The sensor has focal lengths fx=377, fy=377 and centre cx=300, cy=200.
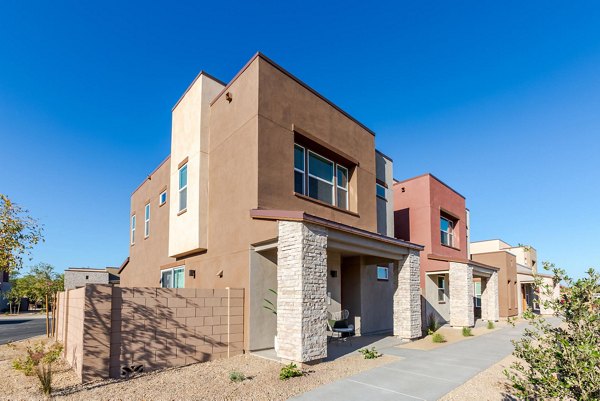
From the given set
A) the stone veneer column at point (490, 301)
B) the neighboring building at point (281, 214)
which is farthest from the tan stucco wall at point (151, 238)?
the stone veneer column at point (490, 301)

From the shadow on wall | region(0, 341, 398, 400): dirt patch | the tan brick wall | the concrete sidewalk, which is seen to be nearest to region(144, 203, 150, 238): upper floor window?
the tan brick wall

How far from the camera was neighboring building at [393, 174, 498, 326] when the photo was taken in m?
19.7

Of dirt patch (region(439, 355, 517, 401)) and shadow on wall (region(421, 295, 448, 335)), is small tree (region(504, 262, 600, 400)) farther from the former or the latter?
shadow on wall (region(421, 295, 448, 335))

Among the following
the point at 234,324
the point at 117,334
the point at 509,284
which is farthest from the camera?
the point at 509,284

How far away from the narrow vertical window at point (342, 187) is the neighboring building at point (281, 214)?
0.18 ft

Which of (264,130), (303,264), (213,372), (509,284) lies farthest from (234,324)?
(509,284)

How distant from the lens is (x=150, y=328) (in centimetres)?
891

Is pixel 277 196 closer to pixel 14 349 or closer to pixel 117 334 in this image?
pixel 117 334

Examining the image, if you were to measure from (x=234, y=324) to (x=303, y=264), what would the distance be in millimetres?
2982

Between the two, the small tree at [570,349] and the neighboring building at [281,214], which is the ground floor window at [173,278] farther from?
the small tree at [570,349]

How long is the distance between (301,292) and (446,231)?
57.7 ft

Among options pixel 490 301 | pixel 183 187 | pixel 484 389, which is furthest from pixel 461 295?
pixel 183 187

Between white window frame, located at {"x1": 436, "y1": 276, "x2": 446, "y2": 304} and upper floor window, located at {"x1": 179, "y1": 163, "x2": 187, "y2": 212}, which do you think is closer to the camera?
upper floor window, located at {"x1": 179, "y1": 163, "x2": 187, "y2": 212}

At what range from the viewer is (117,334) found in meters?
8.41
